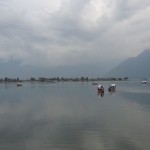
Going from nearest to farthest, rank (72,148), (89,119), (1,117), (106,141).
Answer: (72,148) → (106,141) → (89,119) → (1,117)

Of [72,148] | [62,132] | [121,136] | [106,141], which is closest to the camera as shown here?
[72,148]

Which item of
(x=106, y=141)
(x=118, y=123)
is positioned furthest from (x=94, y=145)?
(x=118, y=123)

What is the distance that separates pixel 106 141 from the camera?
38.7 meters

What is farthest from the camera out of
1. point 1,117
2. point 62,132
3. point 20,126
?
point 1,117

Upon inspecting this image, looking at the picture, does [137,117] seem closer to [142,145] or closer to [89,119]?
[89,119]

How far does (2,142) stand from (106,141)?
11.8 meters

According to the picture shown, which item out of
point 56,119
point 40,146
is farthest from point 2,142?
point 56,119

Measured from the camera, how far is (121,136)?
136ft

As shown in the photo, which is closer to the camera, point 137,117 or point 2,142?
point 2,142

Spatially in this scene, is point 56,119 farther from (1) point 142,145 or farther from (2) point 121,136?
(1) point 142,145

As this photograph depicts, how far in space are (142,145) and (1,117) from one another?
109 ft

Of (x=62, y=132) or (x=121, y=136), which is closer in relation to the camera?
(x=121, y=136)

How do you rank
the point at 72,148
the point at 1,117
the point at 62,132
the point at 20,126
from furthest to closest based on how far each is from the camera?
the point at 1,117 < the point at 20,126 < the point at 62,132 < the point at 72,148

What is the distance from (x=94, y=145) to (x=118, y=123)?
17.1 metres
